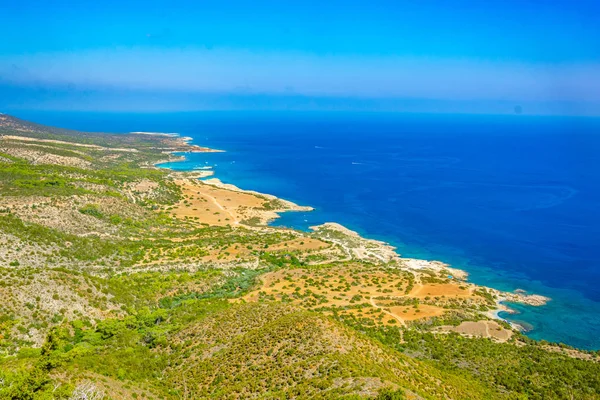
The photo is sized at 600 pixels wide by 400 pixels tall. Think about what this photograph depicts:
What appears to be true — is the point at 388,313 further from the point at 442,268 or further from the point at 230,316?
the point at 442,268

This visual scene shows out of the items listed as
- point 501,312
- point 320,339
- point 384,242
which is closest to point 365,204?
point 384,242

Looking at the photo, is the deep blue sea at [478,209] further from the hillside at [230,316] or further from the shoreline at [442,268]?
the hillside at [230,316]

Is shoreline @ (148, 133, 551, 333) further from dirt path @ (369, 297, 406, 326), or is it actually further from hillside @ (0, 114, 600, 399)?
dirt path @ (369, 297, 406, 326)

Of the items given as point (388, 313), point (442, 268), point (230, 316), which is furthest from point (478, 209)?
point (230, 316)

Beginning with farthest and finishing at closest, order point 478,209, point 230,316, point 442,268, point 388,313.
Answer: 1. point 478,209
2. point 442,268
3. point 388,313
4. point 230,316

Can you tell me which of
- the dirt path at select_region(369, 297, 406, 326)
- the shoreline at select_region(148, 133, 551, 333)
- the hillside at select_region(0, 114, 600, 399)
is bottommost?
the shoreline at select_region(148, 133, 551, 333)

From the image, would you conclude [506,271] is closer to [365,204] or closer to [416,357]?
[416,357]

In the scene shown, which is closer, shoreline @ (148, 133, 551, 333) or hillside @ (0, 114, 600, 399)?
hillside @ (0, 114, 600, 399)

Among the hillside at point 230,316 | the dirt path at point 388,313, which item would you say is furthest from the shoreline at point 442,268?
the dirt path at point 388,313

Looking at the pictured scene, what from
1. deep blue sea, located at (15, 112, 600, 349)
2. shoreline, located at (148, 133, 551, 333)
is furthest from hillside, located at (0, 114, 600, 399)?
deep blue sea, located at (15, 112, 600, 349)

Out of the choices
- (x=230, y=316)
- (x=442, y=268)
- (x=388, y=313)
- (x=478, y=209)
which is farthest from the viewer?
(x=478, y=209)
